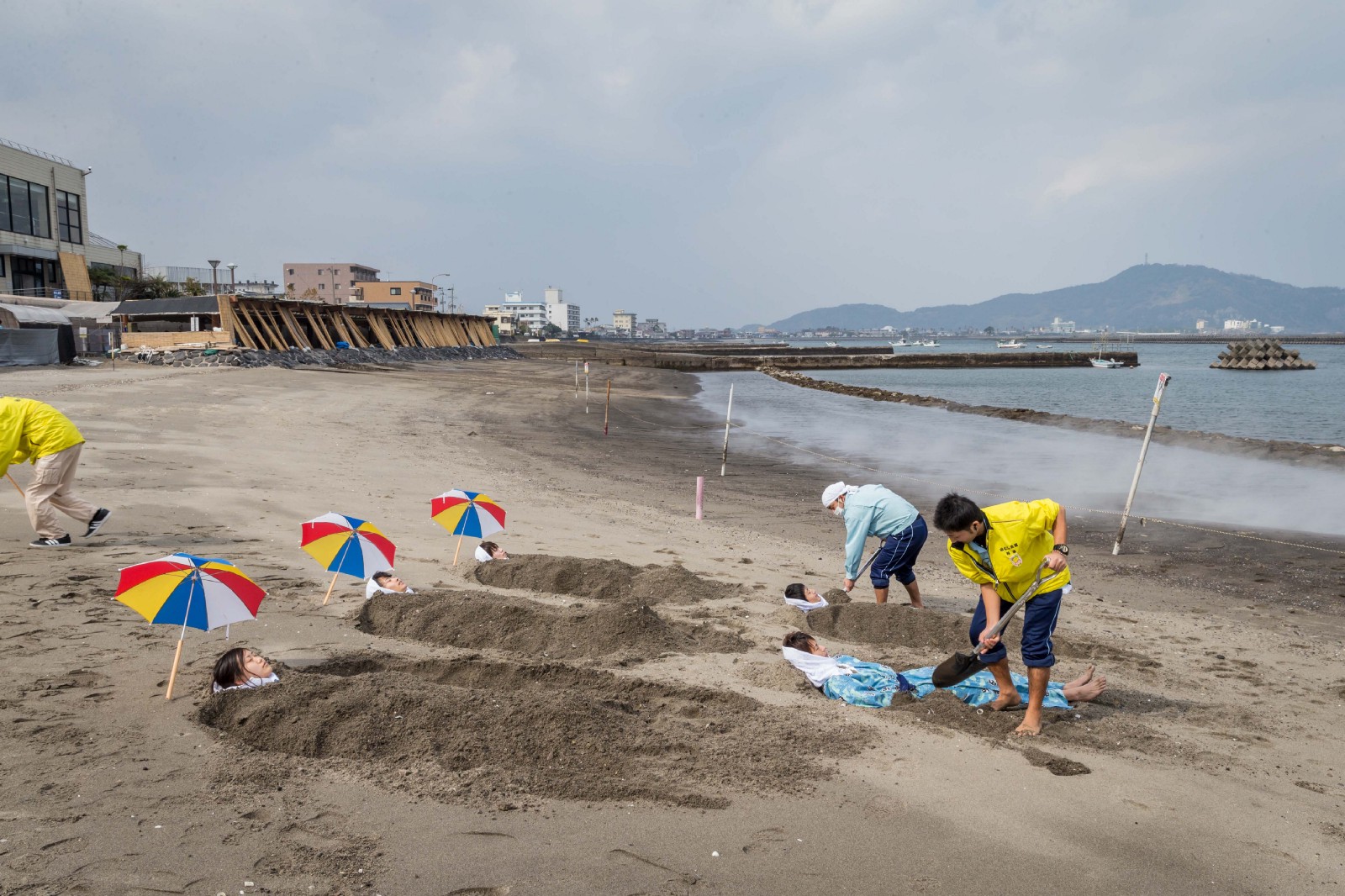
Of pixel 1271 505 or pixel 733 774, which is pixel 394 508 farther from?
pixel 1271 505

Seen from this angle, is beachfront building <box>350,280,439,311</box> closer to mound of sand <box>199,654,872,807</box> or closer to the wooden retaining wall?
the wooden retaining wall

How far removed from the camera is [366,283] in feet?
461

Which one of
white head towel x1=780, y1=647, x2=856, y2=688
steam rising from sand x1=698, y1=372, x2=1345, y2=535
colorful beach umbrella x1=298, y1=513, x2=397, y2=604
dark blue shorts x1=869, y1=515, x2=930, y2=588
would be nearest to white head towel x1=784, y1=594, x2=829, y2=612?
→ dark blue shorts x1=869, y1=515, x2=930, y2=588

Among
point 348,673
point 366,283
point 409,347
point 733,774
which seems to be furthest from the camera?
point 366,283

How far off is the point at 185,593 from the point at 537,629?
2680mm

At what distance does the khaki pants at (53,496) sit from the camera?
8516 mm

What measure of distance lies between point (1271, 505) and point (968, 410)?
80.1ft

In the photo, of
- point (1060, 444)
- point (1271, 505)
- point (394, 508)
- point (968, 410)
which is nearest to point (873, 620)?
point (394, 508)

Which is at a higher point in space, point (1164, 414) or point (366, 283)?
point (366, 283)

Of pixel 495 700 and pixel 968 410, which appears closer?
pixel 495 700

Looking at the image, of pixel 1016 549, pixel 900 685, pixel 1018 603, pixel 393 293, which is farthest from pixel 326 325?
pixel 393 293

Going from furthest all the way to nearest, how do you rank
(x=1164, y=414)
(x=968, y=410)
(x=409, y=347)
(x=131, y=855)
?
1. (x=409, y=347)
2. (x=1164, y=414)
3. (x=968, y=410)
4. (x=131, y=855)

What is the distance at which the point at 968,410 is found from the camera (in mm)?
41125

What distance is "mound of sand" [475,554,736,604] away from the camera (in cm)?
846
